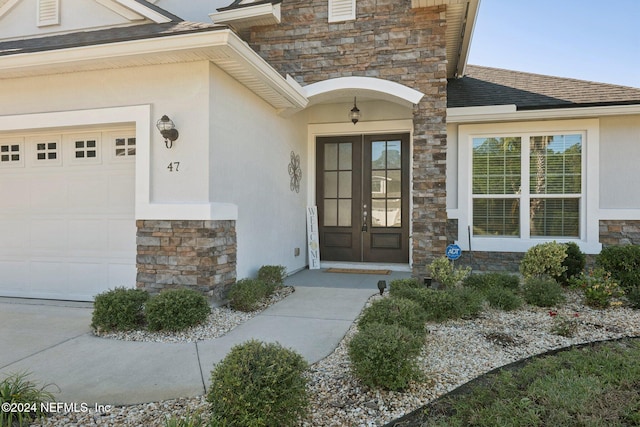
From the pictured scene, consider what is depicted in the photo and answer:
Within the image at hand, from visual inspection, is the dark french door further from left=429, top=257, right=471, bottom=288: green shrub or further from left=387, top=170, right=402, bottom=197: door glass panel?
left=429, top=257, right=471, bottom=288: green shrub

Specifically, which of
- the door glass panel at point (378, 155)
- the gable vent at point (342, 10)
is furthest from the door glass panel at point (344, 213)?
the gable vent at point (342, 10)

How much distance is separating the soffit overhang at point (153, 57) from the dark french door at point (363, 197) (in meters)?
3.25

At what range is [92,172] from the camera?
584cm

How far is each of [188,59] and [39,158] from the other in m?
2.83

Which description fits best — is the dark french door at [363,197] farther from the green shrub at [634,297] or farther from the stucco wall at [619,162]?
the green shrub at [634,297]

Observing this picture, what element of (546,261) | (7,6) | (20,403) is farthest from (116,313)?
(7,6)

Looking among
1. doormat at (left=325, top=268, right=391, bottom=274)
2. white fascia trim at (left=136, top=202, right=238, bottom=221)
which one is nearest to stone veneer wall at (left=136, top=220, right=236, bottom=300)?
white fascia trim at (left=136, top=202, right=238, bottom=221)

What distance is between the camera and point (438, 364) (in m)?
3.52

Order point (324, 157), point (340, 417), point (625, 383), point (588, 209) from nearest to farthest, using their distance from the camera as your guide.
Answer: point (340, 417) < point (625, 383) < point (588, 209) < point (324, 157)

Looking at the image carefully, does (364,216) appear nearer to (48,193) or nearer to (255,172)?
(255,172)

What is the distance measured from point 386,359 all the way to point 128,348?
8.33 feet

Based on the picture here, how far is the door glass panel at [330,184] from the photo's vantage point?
8828 mm

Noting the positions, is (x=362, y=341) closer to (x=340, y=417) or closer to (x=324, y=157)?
(x=340, y=417)

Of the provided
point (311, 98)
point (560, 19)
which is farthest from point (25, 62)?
point (560, 19)
